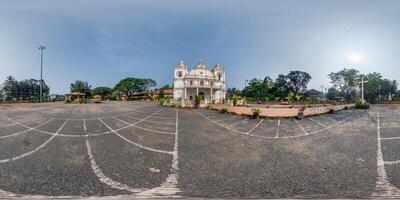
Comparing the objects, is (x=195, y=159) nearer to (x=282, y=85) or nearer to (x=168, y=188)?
(x=168, y=188)

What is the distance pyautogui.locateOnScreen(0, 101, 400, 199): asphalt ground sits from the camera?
512cm

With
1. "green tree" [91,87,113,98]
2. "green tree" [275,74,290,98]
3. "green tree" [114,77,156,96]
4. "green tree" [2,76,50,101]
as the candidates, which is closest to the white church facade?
"green tree" [114,77,156,96]

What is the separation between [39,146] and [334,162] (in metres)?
8.66

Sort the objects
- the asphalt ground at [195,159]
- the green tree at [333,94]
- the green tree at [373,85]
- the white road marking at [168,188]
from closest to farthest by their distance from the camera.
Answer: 1. the white road marking at [168,188]
2. the asphalt ground at [195,159]
3. the green tree at [373,85]
4. the green tree at [333,94]

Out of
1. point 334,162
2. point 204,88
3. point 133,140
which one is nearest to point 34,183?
point 133,140

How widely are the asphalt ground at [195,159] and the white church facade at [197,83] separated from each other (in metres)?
25.9

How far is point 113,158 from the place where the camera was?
6.55 metres

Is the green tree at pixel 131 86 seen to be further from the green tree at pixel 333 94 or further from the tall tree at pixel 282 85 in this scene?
the green tree at pixel 333 94

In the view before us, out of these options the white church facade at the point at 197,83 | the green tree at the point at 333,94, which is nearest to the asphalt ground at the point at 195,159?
the white church facade at the point at 197,83

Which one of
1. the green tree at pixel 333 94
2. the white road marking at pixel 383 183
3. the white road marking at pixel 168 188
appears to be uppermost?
the green tree at pixel 333 94

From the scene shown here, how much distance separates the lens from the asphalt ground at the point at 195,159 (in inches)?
201

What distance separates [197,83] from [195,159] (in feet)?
98.9

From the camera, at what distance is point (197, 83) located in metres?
36.5

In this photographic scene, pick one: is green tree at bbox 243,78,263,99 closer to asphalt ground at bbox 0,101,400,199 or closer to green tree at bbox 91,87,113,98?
green tree at bbox 91,87,113,98
